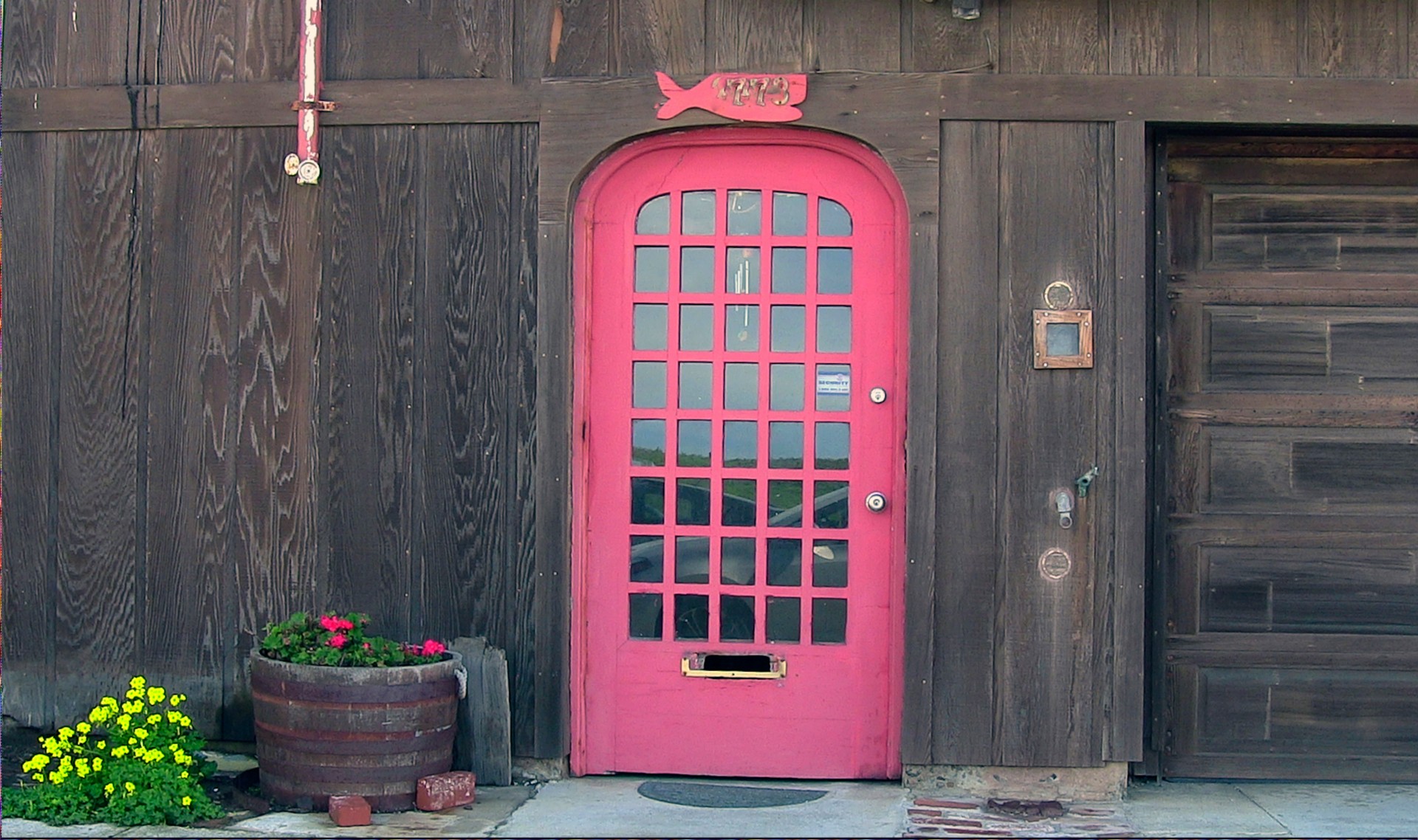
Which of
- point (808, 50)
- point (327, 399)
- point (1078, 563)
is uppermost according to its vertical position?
point (808, 50)

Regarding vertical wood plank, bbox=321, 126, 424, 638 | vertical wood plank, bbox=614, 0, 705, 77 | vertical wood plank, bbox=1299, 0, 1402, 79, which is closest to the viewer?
vertical wood plank, bbox=1299, 0, 1402, 79

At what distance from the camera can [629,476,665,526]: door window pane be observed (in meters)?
4.88

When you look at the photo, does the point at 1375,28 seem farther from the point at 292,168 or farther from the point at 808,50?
the point at 292,168

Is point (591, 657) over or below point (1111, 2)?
below

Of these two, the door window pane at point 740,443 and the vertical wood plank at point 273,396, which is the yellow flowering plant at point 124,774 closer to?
the vertical wood plank at point 273,396

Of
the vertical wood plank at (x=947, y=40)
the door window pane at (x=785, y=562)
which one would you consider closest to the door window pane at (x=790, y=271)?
the vertical wood plank at (x=947, y=40)

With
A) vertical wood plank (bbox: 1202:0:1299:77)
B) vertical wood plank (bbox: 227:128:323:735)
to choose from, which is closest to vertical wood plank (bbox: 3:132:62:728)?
vertical wood plank (bbox: 227:128:323:735)

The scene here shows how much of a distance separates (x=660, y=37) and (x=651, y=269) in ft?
2.66

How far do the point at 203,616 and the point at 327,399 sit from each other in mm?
929

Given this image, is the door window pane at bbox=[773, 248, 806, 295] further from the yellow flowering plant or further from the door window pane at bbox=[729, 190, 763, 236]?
the yellow flowering plant

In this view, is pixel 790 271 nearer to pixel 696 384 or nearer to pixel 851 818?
pixel 696 384

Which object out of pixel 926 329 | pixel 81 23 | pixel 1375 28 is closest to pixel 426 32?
pixel 81 23

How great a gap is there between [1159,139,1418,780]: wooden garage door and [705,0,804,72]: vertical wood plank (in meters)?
1.42

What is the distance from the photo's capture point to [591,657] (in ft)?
16.1
